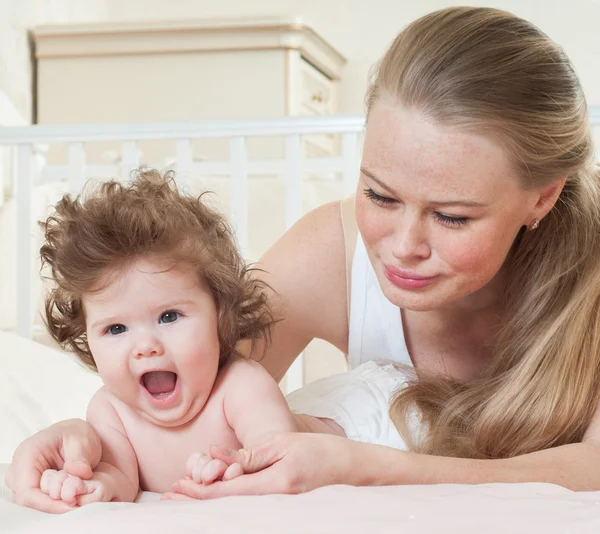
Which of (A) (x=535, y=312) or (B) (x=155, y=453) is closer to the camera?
(B) (x=155, y=453)

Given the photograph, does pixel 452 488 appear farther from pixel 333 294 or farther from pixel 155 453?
pixel 333 294

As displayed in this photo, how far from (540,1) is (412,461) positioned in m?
3.74

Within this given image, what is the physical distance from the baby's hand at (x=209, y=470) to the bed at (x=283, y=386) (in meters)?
0.09

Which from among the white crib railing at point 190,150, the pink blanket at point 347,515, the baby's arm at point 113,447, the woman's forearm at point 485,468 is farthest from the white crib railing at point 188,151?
the pink blanket at point 347,515

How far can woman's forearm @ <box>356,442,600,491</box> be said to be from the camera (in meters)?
0.89

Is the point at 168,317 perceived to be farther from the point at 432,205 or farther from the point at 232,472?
the point at 432,205

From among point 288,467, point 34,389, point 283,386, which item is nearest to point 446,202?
point 288,467

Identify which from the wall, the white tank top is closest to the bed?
the white tank top

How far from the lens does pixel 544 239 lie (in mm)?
1348

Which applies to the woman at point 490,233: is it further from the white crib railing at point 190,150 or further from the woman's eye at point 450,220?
the white crib railing at point 190,150

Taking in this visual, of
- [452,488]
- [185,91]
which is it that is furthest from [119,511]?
[185,91]

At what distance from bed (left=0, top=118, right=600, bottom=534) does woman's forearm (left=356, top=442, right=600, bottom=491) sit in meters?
0.08

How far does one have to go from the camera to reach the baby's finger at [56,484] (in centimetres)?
88

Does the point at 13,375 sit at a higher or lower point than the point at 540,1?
lower
